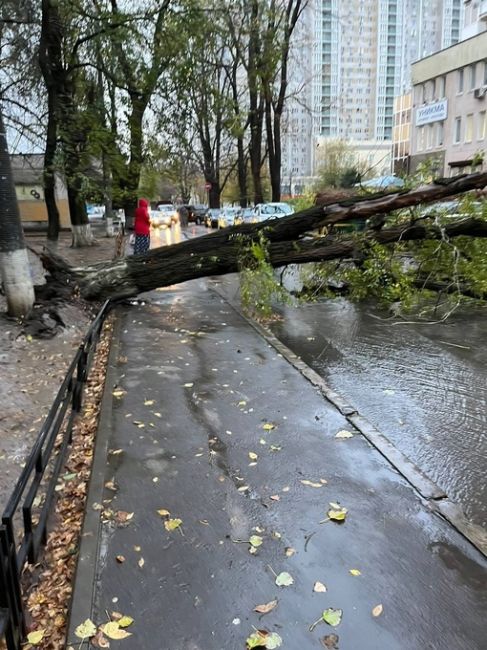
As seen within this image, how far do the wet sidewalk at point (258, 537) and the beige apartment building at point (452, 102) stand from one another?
1401 inches

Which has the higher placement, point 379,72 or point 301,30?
point 379,72

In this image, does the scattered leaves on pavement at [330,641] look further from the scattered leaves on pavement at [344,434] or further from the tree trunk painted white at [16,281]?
the tree trunk painted white at [16,281]

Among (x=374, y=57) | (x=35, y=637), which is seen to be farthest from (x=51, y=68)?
(x=374, y=57)

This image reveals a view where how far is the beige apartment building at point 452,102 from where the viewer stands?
1577 inches

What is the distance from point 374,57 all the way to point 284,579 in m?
76.2

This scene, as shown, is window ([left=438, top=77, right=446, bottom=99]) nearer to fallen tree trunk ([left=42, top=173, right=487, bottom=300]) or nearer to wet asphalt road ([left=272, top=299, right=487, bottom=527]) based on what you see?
wet asphalt road ([left=272, top=299, right=487, bottom=527])

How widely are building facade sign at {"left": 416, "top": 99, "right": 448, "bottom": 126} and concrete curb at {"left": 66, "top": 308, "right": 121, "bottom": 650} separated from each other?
4557cm

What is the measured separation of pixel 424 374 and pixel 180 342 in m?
3.47

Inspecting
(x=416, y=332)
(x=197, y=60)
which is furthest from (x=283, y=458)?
(x=197, y=60)

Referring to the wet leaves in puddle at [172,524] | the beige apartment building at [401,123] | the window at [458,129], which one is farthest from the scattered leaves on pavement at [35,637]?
the beige apartment building at [401,123]

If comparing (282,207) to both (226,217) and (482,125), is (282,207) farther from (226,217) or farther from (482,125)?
(482,125)

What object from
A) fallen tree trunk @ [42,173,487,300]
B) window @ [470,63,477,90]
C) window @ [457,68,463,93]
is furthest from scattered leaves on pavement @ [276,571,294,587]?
window @ [457,68,463,93]

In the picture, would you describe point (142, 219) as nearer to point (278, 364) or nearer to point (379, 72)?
point (278, 364)

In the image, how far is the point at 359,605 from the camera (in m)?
2.85
